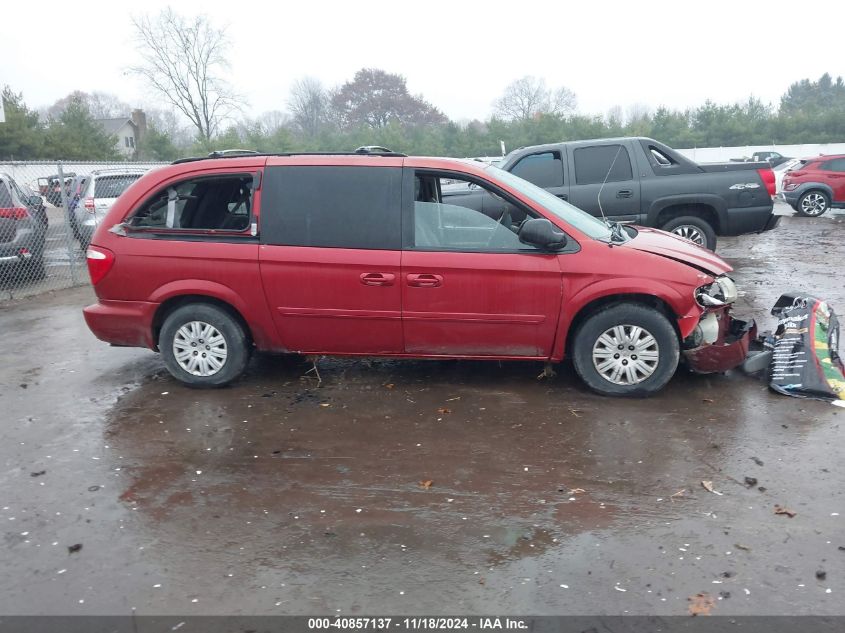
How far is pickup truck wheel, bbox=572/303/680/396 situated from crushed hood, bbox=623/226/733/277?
18.4 inches

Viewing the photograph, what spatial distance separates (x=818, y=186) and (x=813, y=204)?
0.51 m

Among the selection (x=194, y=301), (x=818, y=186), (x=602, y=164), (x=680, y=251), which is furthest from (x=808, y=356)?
(x=818, y=186)

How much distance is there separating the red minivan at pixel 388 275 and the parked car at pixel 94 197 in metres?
8.40

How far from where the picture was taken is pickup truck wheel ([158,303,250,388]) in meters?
5.52

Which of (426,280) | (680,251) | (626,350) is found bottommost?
(626,350)

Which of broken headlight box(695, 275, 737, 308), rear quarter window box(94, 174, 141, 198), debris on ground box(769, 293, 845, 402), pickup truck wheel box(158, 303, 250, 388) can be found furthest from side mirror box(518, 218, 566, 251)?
rear quarter window box(94, 174, 141, 198)

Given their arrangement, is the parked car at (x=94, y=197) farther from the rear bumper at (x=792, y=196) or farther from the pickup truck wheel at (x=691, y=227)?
the rear bumper at (x=792, y=196)

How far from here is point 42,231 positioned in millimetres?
10484

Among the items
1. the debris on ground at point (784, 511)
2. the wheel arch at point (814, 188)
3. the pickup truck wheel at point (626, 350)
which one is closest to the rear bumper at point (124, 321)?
the pickup truck wheel at point (626, 350)

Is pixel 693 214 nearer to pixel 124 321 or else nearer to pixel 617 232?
pixel 617 232

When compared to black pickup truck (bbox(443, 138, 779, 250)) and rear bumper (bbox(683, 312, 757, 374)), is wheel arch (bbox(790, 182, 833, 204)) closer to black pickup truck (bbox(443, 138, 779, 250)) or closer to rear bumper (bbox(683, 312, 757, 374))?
black pickup truck (bbox(443, 138, 779, 250))

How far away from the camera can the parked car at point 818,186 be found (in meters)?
17.6

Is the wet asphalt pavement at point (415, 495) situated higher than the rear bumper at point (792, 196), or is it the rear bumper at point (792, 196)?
the rear bumper at point (792, 196)

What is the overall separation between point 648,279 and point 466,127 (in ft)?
113
